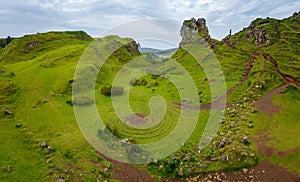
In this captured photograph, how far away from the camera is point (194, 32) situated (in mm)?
120438

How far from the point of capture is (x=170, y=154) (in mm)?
27422

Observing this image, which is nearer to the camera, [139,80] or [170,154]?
[170,154]

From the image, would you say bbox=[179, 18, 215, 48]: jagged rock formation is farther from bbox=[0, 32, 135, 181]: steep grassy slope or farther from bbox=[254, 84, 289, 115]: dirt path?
bbox=[0, 32, 135, 181]: steep grassy slope

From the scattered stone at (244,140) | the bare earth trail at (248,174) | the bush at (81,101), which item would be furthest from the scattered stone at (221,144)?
the bush at (81,101)

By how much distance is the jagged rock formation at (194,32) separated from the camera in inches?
4503

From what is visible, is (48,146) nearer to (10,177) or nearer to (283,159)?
(10,177)

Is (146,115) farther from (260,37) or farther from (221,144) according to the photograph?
(260,37)

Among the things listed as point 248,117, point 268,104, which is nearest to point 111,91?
point 248,117

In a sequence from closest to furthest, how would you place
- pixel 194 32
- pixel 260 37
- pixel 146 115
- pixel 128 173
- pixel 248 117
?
pixel 128 173 < pixel 248 117 < pixel 146 115 < pixel 260 37 < pixel 194 32

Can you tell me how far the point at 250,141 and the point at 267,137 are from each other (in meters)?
2.88

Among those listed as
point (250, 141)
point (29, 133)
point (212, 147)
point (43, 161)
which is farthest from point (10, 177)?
point (250, 141)

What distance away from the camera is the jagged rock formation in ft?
375

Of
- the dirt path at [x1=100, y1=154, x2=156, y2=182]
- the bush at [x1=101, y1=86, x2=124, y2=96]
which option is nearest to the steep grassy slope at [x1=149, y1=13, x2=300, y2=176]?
the dirt path at [x1=100, y1=154, x2=156, y2=182]

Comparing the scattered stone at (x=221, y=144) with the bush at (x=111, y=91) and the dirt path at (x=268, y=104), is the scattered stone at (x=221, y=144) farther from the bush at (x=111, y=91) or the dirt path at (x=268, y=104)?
the bush at (x=111, y=91)
